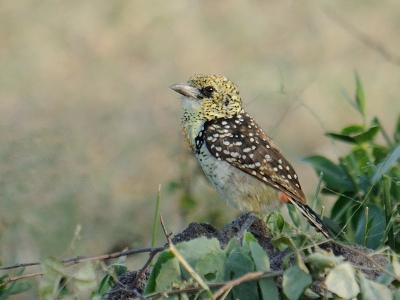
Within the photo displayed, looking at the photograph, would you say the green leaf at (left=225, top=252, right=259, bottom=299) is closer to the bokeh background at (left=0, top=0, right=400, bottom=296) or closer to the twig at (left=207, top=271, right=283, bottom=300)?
the twig at (left=207, top=271, right=283, bottom=300)

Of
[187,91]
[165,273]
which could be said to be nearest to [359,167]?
[187,91]

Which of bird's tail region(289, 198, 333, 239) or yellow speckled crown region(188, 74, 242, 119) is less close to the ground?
yellow speckled crown region(188, 74, 242, 119)

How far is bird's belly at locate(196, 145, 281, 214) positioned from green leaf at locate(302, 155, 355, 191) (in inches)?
12.0

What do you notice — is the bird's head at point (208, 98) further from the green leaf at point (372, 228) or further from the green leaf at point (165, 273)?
the green leaf at point (165, 273)

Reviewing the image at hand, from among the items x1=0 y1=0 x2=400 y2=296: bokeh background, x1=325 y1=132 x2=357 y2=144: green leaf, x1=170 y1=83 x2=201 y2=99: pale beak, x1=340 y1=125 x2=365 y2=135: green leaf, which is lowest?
x1=0 y1=0 x2=400 y2=296: bokeh background

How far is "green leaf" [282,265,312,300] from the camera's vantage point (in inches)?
104

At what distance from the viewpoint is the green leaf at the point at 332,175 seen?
14.2ft

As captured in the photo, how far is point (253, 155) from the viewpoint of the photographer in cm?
452

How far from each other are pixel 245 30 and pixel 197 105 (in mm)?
5377

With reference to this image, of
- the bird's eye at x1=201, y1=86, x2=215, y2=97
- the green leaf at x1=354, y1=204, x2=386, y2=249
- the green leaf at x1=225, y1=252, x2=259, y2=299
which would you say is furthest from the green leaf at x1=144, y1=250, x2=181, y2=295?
the bird's eye at x1=201, y1=86, x2=215, y2=97

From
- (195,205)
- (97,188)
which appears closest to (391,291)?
(195,205)

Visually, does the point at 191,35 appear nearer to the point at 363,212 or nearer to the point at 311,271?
the point at 363,212

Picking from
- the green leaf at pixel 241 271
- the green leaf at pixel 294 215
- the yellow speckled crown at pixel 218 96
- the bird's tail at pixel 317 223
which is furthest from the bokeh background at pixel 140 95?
the green leaf at pixel 241 271

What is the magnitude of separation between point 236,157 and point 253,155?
11cm
